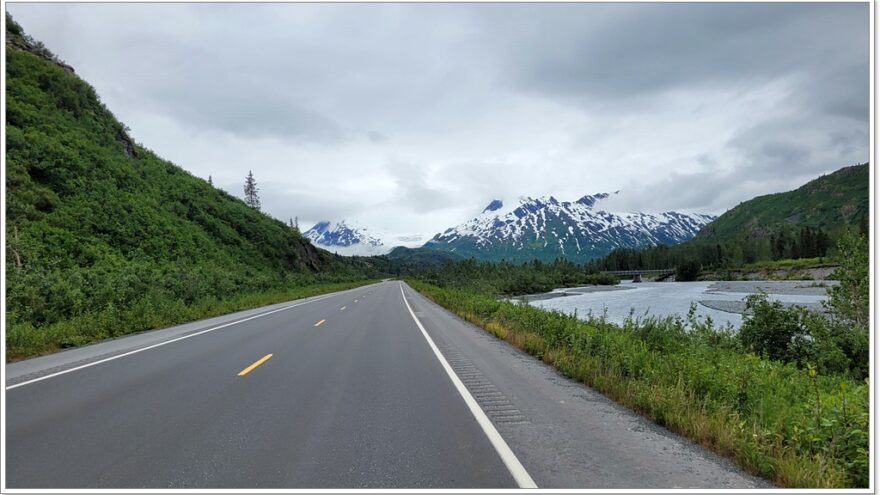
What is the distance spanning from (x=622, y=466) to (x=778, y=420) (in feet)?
6.66

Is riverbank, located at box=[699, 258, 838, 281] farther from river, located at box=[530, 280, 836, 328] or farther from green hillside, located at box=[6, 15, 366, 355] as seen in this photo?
green hillside, located at box=[6, 15, 366, 355]

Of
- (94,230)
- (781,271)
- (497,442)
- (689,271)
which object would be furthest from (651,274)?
(497,442)

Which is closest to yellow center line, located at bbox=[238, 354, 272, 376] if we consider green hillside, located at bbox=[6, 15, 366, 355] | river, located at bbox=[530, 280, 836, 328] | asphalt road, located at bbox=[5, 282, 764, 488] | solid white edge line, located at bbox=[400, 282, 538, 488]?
asphalt road, located at bbox=[5, 282, 764, 488]

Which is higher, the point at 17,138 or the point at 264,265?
the point at 17,138

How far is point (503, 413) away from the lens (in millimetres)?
5957

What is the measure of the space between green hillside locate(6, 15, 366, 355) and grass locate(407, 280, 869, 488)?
Answer: 13.0 metres

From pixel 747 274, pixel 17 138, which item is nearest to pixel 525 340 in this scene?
pixel 17 138

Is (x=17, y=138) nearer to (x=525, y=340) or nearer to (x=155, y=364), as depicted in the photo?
(x=155, y=364)

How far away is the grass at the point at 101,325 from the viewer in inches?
424

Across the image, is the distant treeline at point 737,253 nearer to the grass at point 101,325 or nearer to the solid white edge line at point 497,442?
the solid white edge line at point 497,442

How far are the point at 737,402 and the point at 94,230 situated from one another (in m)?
32.8

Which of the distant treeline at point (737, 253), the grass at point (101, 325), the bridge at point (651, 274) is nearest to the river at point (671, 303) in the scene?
the grass at point (101, 325)

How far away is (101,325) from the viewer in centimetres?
1388

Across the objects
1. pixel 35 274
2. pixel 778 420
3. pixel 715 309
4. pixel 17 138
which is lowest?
pixel 715 309
